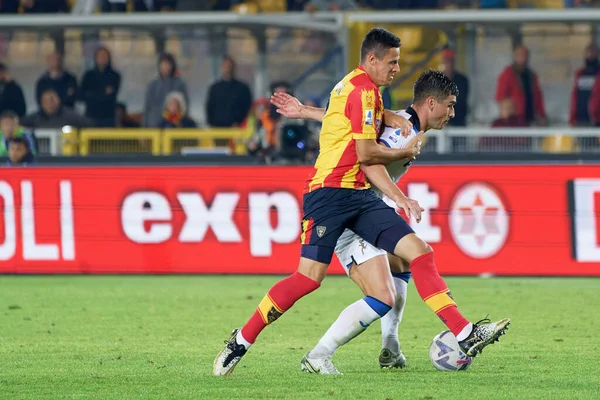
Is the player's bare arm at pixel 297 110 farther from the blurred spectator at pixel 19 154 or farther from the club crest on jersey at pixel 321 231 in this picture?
the blurred spectator at pixel 19 154

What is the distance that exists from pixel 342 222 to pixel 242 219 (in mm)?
7436

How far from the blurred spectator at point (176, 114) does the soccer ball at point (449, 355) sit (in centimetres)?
1105

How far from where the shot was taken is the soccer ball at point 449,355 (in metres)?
7.98

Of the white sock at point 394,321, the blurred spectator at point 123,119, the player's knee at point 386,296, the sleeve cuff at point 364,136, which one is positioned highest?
the sleeve cuff at point 364,136

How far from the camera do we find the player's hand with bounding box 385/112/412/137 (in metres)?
7.84

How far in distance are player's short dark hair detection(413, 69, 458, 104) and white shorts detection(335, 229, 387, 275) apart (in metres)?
0.93

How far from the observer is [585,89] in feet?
59.8

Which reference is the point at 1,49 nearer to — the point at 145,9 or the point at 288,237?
the point at 145,9

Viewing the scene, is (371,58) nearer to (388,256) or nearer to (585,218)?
(388,256)

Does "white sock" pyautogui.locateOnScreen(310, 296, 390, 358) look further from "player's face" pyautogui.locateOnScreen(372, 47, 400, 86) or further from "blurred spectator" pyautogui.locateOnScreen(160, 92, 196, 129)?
"blurred spectator" pyautogui.locateOnScreen(160, 92, 196, 129)

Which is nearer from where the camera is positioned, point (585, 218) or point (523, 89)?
point (585, 218)

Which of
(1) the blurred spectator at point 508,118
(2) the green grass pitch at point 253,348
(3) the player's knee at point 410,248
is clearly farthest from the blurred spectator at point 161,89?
(3) the player's knee at point 410,248

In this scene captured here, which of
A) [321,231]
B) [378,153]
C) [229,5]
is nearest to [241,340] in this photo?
[321,231]

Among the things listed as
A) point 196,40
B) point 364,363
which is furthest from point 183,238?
point 364,363
